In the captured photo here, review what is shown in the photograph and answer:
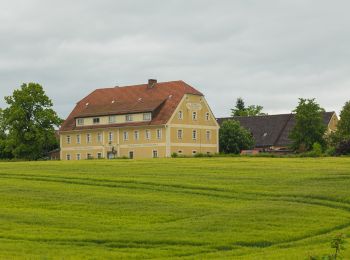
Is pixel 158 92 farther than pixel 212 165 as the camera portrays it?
Yes

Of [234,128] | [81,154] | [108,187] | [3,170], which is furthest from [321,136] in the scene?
[108,187]

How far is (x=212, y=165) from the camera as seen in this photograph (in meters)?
58.4

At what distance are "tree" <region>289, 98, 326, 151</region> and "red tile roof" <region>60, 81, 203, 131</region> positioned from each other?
51.6 feet

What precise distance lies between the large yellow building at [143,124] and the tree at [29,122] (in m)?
5.84

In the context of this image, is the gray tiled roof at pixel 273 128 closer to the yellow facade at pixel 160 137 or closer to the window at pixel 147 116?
the yellow facade at pixel 160 137

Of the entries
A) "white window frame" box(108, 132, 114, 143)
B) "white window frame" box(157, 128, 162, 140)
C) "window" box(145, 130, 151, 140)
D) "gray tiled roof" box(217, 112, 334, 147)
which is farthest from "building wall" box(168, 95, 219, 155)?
"gray tiled roof" box(217, 112, 334, 147)

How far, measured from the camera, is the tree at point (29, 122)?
367 ft

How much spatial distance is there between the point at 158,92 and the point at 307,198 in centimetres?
7945

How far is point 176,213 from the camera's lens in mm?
33312

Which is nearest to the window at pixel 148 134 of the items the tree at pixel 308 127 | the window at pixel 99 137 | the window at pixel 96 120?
the window at pixel 99 137

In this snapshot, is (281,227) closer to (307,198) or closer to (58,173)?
(307,198)

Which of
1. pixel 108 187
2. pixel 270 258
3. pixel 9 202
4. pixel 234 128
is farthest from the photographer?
pixel 234 128

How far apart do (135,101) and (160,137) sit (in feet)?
27.6

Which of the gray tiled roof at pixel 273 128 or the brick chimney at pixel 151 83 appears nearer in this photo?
the brick chimney at pixel 151 83
